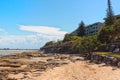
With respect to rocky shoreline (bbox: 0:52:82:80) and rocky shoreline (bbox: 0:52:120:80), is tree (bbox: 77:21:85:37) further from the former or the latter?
rocky shoreline (bbox: 0:52:120:80)

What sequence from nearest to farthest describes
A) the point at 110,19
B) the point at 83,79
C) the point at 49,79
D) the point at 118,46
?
the point at 83,79
the point at 49,79
the point at 118,46
the point at 110,19

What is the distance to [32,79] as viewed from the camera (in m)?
25.8

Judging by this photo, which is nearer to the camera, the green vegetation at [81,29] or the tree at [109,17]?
the tree at [109,17]

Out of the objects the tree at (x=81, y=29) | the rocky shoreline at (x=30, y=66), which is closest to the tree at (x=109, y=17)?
the tree at (x=81, y=29)

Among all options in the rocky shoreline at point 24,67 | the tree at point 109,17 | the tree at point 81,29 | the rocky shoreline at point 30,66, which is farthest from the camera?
the tree at point 81,29

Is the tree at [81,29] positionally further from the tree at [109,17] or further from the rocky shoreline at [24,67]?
the rocky shoreline at [24,67]

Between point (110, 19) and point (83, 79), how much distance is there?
240 feet

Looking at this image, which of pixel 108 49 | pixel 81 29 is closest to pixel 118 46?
pixel 108 49

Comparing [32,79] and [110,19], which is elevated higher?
[110,19]

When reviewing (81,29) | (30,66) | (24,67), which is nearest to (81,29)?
(81,29)

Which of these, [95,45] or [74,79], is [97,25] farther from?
[74,79]

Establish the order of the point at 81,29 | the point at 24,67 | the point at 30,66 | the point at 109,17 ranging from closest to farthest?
the point at 24,67, the point at 30,66, the point at 109,17, the point at 81,29

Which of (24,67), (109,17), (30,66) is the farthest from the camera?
(109,17)

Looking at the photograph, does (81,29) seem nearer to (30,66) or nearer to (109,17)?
(109,17)
